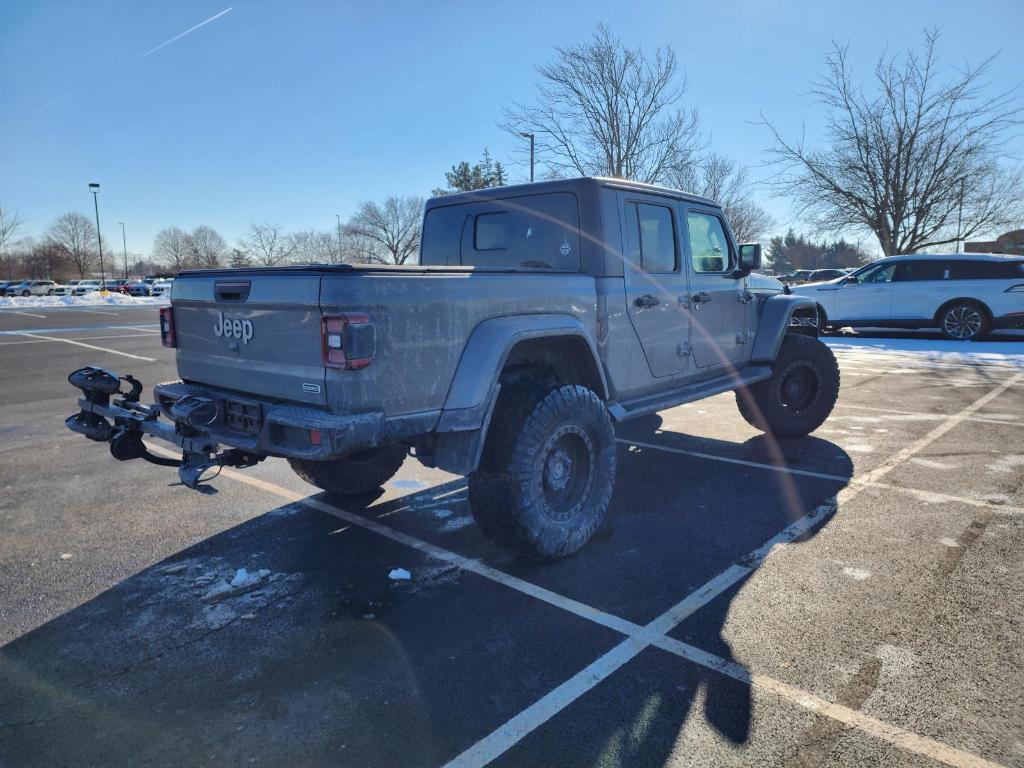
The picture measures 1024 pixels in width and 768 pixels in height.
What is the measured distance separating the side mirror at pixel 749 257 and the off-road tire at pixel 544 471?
7.92 feet

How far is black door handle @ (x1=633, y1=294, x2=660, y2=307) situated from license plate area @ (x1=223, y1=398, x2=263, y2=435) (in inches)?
95.6

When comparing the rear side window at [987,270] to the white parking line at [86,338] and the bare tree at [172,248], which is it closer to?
the white parking line at [86,338]

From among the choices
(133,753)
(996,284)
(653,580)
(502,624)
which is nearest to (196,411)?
(133,753)

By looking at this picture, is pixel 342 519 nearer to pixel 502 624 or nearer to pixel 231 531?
pixel 231 531

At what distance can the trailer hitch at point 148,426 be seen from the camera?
11.1ft

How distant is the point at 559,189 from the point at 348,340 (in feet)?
7.06

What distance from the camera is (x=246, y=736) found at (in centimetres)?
235

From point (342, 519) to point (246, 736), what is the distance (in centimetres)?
219

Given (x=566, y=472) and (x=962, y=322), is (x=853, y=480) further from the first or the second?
(x=962, y=322)

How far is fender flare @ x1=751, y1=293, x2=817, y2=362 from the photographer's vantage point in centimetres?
605

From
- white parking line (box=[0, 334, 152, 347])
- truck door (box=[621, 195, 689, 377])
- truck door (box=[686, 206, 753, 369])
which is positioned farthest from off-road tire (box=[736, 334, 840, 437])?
white parking line (box=[0, 334, 152, 347])

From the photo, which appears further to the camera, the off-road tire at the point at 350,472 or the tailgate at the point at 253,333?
the off-road tire at the point at 350,472

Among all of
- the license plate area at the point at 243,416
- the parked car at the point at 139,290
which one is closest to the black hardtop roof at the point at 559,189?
the license plate area at the point at 243,416

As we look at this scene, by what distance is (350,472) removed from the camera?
15.5ft
